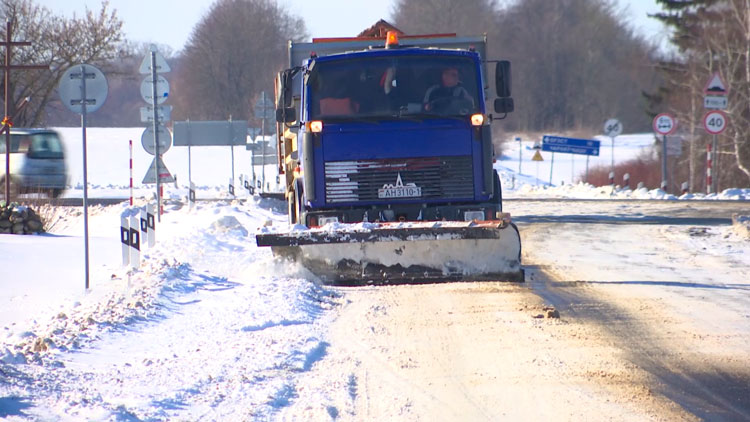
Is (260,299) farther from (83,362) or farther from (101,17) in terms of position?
(101,17)

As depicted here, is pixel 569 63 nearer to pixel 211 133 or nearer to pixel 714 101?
pixel 211 133

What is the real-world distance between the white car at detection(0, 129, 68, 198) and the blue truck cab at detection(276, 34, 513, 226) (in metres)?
21.5

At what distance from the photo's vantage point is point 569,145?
3678cm

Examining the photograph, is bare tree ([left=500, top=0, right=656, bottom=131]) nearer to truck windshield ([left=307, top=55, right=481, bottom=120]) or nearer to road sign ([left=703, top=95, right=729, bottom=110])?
road sign ([left=703, top=95, right=729, bottom=110])

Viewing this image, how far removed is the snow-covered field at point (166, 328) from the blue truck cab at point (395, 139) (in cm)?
108

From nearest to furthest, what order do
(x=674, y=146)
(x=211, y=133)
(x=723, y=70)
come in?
1. (x=674, y=146)
2. (x=211, y=133)
3. (x=723, y=70)

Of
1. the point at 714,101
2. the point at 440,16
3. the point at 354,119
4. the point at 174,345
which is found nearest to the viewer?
the point at 174,345

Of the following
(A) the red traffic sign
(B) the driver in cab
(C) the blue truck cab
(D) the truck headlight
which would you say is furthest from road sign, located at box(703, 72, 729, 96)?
(D) the truck headlight

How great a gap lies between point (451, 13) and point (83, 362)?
212 ft

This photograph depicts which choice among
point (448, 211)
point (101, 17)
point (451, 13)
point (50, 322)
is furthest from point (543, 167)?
point (50, 322)

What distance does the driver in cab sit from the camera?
10.8 meters

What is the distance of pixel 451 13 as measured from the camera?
69.1 m

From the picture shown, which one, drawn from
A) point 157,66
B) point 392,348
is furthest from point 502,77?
point 157,66

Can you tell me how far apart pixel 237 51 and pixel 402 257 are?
65.2m
